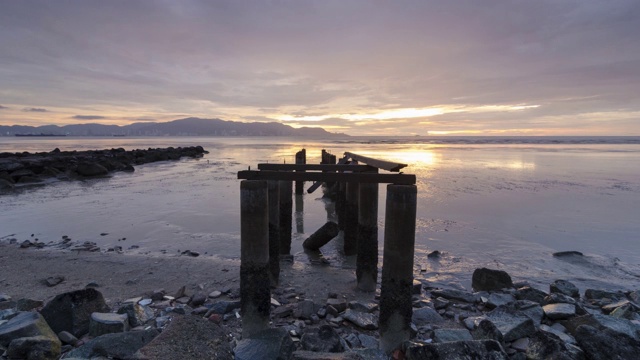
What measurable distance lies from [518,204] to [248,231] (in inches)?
629

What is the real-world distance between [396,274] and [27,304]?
21.5ft

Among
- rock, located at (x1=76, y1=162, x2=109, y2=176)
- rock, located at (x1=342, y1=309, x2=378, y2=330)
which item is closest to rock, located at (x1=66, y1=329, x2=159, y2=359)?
rock, located at (x1=342, y1=309, x2=378, y2=330)

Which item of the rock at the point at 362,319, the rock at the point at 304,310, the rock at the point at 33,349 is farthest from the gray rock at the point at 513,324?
the rock at the point at 33,349

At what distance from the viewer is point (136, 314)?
6008 millimetres

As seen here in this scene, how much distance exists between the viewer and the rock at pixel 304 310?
21.4 feet

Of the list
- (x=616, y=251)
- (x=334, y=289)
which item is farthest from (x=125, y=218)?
(x=616, y=251)

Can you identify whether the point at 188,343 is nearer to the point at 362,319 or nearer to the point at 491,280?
the point at 362,319

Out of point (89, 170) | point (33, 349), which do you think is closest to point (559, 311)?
point (33, 349)

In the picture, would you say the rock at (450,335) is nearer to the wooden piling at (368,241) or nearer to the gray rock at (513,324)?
the gray rock at (513,324)

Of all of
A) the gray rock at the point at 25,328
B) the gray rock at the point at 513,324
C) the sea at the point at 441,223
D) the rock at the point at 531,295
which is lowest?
the sea at the point at 441,223

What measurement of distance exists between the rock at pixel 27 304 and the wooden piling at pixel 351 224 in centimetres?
707

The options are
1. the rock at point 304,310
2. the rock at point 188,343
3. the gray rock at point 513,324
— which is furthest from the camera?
the rock at point 304,310

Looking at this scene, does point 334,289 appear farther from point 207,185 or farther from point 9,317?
point 207,185

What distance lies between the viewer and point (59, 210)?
652 inches
